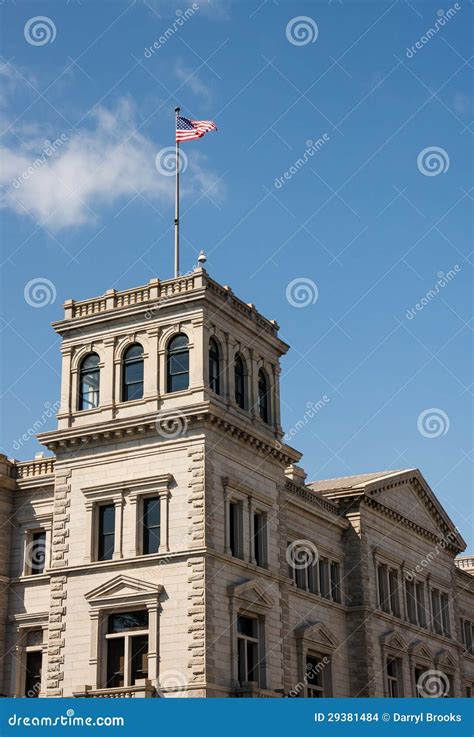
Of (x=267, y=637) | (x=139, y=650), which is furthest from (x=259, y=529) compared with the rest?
(x=139, y=650)

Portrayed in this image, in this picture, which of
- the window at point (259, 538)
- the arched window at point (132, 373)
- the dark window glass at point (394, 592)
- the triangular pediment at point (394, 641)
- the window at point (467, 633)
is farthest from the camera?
the window at point (467, 633)

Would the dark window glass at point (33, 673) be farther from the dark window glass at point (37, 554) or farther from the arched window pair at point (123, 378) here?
the arched window pair at point (123, 378)

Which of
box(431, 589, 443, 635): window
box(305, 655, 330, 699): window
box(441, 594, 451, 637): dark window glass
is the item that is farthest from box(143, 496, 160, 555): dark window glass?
box(441, 594, 451, 637): dark window glass

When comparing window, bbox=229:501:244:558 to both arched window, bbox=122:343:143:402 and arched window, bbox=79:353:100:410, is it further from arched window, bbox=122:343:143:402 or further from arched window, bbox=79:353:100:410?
arched window, bbox=79:353:100:410

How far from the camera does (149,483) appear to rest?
42.9 meters

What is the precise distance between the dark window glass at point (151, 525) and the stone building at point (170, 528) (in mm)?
63

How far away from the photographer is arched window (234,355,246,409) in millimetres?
46781

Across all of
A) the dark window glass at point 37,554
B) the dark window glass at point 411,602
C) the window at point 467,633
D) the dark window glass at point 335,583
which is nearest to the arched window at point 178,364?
the dark window glass at point 37,554

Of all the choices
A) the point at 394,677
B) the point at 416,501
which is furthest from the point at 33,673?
the point at 416,501

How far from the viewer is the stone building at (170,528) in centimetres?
4112

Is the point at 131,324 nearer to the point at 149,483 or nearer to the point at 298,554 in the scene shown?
the point at 149,483

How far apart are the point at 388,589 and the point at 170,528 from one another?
67.7ft

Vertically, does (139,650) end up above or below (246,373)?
below
